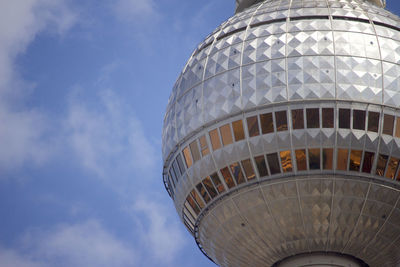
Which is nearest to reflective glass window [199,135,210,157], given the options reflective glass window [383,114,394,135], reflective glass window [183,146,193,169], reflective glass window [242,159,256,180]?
reflective glass window [183,146,193,169]

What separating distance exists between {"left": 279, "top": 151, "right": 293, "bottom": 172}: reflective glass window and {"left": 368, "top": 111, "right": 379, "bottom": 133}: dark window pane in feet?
14.4

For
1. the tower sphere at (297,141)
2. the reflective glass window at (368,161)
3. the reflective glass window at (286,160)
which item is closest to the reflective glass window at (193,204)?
the tower sphere at (297,141)

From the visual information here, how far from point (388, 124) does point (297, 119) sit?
4.71 meters

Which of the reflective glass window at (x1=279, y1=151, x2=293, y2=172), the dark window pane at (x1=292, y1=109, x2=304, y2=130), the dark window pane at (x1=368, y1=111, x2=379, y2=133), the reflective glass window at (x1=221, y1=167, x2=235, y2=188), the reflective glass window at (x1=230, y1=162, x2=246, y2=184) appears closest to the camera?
the dark window pane at (x1=368, y1=111, x2=379, y2=133)

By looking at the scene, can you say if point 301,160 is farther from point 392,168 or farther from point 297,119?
point 392,168

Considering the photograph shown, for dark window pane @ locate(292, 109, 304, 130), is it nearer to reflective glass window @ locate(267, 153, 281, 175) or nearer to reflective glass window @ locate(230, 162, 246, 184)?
reflective glass window @ locate(267, 153, 281, 175)

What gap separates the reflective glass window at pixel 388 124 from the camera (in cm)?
4409

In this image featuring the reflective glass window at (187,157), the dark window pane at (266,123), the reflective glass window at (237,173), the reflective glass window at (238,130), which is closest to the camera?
the dark window pane at (266,123)

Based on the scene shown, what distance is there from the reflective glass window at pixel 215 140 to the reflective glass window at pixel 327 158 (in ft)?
18.5

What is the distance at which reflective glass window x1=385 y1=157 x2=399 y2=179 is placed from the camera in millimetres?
44312

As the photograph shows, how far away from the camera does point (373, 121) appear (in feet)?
145

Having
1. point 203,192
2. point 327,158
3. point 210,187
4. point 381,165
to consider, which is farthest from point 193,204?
point 381,165

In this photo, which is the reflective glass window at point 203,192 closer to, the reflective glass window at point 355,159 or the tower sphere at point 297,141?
the tower sphere at point 297,141

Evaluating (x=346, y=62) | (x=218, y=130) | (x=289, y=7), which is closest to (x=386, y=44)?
(x=346, y=62)
